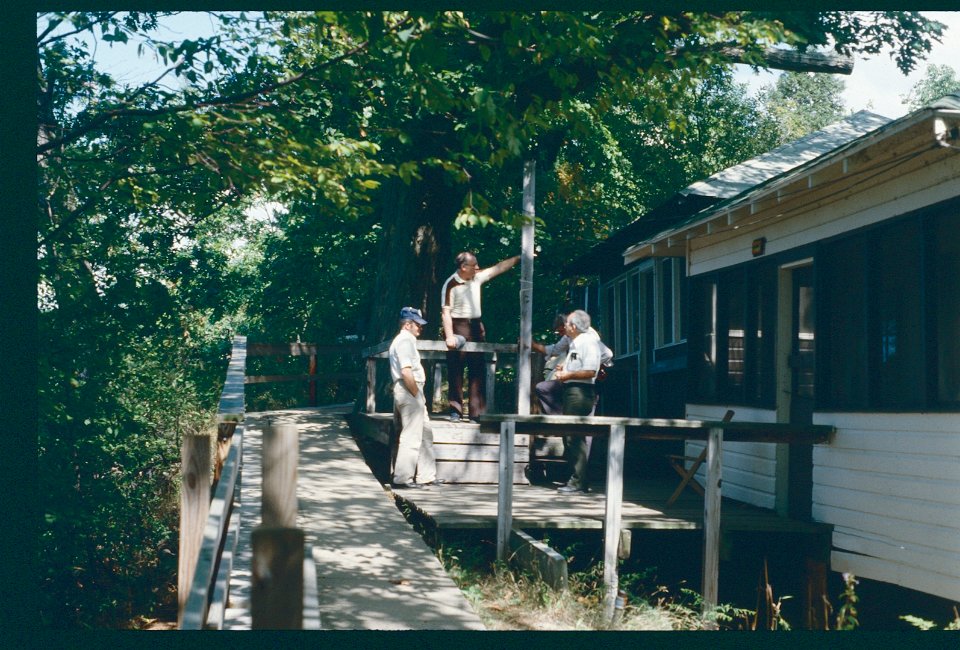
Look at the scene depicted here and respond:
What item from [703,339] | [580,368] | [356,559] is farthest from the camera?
[703,339]

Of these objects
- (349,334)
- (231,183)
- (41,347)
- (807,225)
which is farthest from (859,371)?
(349,334)

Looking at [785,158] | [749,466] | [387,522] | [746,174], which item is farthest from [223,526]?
[785,158]

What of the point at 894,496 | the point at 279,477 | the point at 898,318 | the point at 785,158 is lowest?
the point at 894,496

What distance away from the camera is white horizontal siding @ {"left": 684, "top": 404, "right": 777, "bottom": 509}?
11.6 metres

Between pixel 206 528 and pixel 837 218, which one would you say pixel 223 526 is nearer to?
pixel 206 528

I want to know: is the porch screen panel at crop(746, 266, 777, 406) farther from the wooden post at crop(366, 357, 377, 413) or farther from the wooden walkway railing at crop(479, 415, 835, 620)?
the wooden post at crop(366, 357, 377, 413)

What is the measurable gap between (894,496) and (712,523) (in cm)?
160

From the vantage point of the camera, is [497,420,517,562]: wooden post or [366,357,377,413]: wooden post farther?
[366,357,377,413]: wooden post

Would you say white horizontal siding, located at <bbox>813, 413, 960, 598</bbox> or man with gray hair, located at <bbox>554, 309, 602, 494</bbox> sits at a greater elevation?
man with gray hair, located at <bbox>554, 309, 602, 494</bbox>

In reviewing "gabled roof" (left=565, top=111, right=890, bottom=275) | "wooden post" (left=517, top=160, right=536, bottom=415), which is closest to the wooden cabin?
"gabled roof" (left=565, top=111, right=890, bottom=275)

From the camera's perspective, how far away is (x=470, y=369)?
1262 centimetres

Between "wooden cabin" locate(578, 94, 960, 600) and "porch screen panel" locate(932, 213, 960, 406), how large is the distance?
0.02 m

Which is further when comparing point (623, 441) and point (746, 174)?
point (746, 174)

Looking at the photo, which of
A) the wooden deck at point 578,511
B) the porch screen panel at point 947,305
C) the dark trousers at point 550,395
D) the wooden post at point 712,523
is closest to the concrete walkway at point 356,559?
the wooden deck at point 578,511
